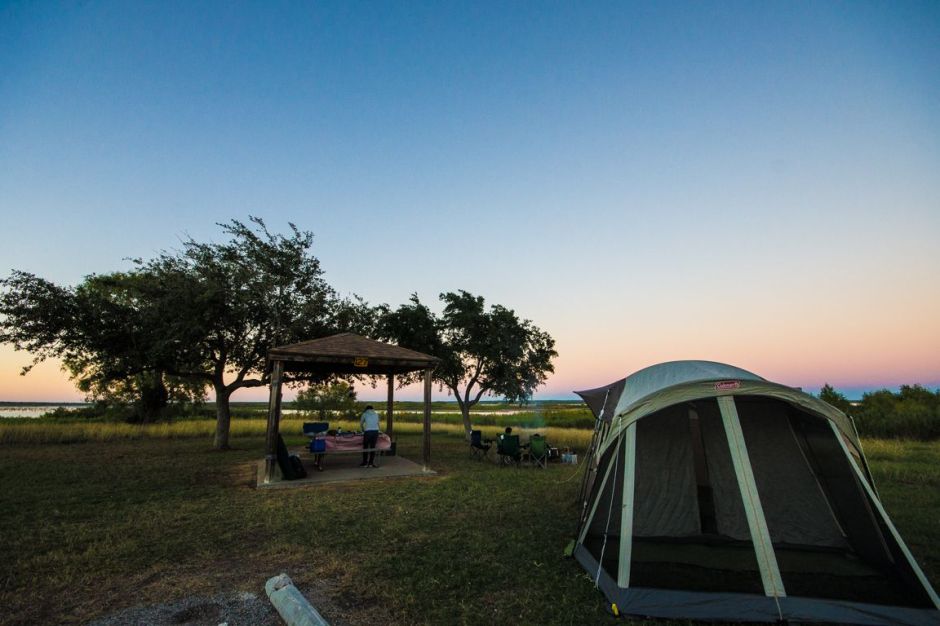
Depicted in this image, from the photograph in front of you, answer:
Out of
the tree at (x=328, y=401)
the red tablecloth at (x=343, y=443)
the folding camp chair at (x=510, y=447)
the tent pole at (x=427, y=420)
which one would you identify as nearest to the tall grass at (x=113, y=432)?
the tree at (x=328, y=401)

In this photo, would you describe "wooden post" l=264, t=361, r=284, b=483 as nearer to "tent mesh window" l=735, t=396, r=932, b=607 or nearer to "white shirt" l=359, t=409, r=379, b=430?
"white shirt" l=359, t=409, r=379, b=430

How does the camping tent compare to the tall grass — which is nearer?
the camping tent

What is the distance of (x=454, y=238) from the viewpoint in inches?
643

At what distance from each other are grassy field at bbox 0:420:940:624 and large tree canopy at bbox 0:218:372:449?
4.78m

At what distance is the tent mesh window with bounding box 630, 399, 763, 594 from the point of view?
547 cm

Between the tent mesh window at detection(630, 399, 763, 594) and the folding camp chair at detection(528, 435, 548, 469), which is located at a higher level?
the tent mesh window at detection(630, 399, 763, 594)

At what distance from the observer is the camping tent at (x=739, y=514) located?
3.77m

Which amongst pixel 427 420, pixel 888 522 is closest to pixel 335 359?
pixel 427 420

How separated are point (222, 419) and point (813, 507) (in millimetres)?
18429

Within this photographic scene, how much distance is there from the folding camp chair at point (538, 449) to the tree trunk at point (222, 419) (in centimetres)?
1222

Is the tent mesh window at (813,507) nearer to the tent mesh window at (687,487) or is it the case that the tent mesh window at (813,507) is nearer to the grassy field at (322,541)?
the tent mesh window at (687,487)

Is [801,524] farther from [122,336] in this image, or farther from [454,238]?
[122,336]

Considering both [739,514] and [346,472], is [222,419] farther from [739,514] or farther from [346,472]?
[739,514]

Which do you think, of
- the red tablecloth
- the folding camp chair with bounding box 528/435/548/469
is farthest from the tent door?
the red tablecloth
